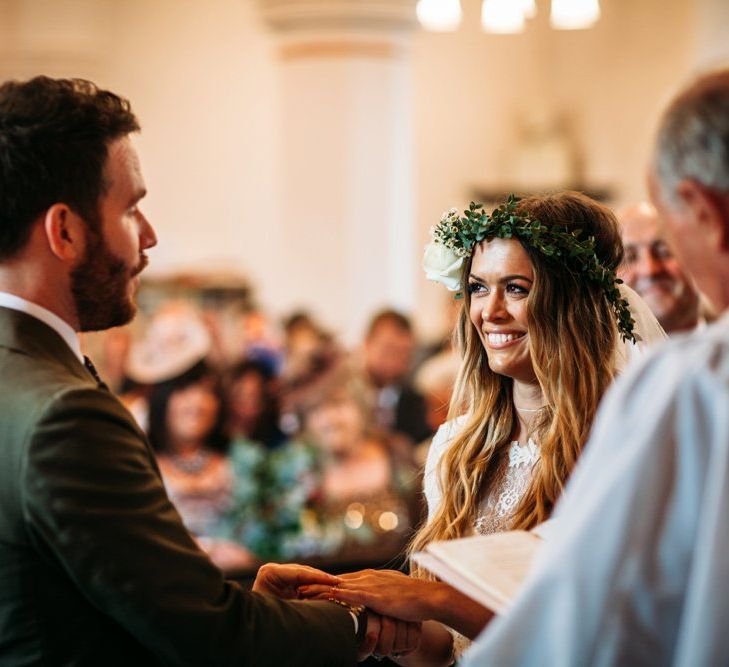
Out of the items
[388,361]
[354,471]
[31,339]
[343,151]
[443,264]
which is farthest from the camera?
[343,151]

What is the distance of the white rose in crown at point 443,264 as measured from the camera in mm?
3049

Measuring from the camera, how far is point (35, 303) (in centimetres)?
225

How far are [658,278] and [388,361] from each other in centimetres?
349

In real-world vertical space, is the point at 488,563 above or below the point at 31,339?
below

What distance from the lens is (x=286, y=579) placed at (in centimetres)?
281

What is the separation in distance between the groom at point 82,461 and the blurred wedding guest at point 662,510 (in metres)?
0.62

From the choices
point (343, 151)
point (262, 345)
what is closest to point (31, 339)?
point (262, 345)

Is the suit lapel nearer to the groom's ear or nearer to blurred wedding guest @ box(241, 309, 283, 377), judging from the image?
the groom's ear

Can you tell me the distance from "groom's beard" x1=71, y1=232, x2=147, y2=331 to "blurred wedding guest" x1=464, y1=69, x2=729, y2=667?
3.40 feet

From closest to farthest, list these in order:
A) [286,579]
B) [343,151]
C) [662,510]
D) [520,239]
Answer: [662,510]
[286,579]
[520,239]
[343,151]

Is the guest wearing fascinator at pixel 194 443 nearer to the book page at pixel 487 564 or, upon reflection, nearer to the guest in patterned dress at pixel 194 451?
the guest in patterned dress at pixel 194 451

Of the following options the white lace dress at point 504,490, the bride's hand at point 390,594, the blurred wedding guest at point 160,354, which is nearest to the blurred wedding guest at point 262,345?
the blurred wedding guest at point 160,354

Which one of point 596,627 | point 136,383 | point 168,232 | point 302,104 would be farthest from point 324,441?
point 168,232

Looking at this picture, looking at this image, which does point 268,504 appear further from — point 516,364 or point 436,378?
point 516,364
